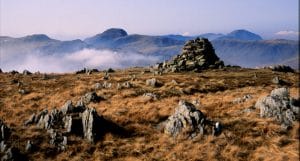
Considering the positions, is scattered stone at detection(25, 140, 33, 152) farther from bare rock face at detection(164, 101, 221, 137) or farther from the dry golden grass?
bare rock face at detection(164, 101, 221, 137)

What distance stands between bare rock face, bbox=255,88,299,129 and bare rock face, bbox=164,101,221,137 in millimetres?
4740

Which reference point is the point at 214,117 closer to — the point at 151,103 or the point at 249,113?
the point at 249,113

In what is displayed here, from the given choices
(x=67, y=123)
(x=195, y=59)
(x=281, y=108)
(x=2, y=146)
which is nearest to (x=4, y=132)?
(x=2, y=146)

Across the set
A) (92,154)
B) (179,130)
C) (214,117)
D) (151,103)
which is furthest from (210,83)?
(92,154)

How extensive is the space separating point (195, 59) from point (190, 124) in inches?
2933

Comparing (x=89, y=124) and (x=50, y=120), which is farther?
(x=50, y=120)

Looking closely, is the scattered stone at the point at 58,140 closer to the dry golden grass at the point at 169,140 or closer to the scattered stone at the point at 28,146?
the dry golden grass at the point at 169,140

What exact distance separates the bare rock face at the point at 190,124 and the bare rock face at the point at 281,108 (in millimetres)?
4740

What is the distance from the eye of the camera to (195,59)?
347ft

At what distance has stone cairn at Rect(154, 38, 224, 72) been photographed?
101 meters

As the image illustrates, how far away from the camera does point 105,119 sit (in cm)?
3544

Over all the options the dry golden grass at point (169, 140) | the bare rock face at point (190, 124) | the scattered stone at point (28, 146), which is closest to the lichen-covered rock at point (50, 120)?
the dry golden grass at point (169, 140)

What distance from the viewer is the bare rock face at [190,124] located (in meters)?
31.8

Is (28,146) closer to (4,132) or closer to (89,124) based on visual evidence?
(4,132)
